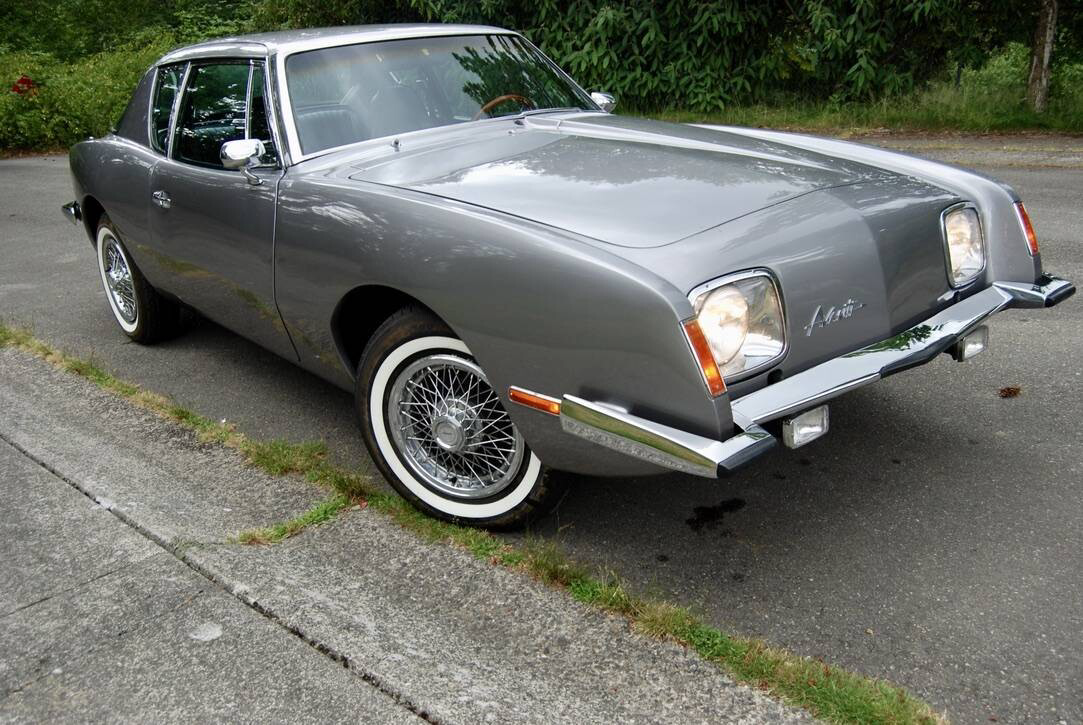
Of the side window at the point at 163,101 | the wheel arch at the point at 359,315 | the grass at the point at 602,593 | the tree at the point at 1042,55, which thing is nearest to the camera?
the grass at the point at 602,593

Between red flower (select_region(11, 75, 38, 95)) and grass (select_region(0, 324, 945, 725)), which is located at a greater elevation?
red flower (select_region(11, 75, 38, 95))

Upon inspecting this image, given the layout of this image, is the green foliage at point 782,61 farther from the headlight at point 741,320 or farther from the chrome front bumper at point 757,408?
the headlight at point 741,320

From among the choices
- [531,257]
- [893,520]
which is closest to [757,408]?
[531,257]

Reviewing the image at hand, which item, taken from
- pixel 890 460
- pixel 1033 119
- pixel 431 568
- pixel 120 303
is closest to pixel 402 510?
pixel 431 568

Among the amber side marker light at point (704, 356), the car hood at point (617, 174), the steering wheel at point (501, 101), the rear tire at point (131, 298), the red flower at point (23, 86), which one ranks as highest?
the steering wheel at point (501, 101)

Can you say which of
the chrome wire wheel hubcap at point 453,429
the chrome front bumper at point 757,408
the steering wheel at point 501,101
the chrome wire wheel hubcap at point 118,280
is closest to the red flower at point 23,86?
the chrome wire wheel hubcap at point 118,280

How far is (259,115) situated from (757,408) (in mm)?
2394

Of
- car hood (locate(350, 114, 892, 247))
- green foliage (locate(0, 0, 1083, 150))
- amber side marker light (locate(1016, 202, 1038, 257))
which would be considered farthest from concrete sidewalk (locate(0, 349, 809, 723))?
green foliage (locate(0, 0, 1083, 150))

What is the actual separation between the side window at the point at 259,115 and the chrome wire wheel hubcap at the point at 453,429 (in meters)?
1.20

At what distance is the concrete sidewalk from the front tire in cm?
19

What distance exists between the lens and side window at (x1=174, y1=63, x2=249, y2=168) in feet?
13.4

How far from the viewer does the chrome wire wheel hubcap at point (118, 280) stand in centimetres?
529

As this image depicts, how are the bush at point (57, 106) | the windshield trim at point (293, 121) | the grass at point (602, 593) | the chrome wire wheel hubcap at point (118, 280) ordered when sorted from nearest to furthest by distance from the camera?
1. the grass at point (602, 593)
2. the windshield trim at point (293, 121)
3. the chrome wire wheel hubcap at point (118, 280)
4. the bush at point (57, 106)

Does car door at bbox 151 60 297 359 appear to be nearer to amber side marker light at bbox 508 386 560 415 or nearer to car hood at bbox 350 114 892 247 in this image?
car hood at bbox 350 114 892 247
